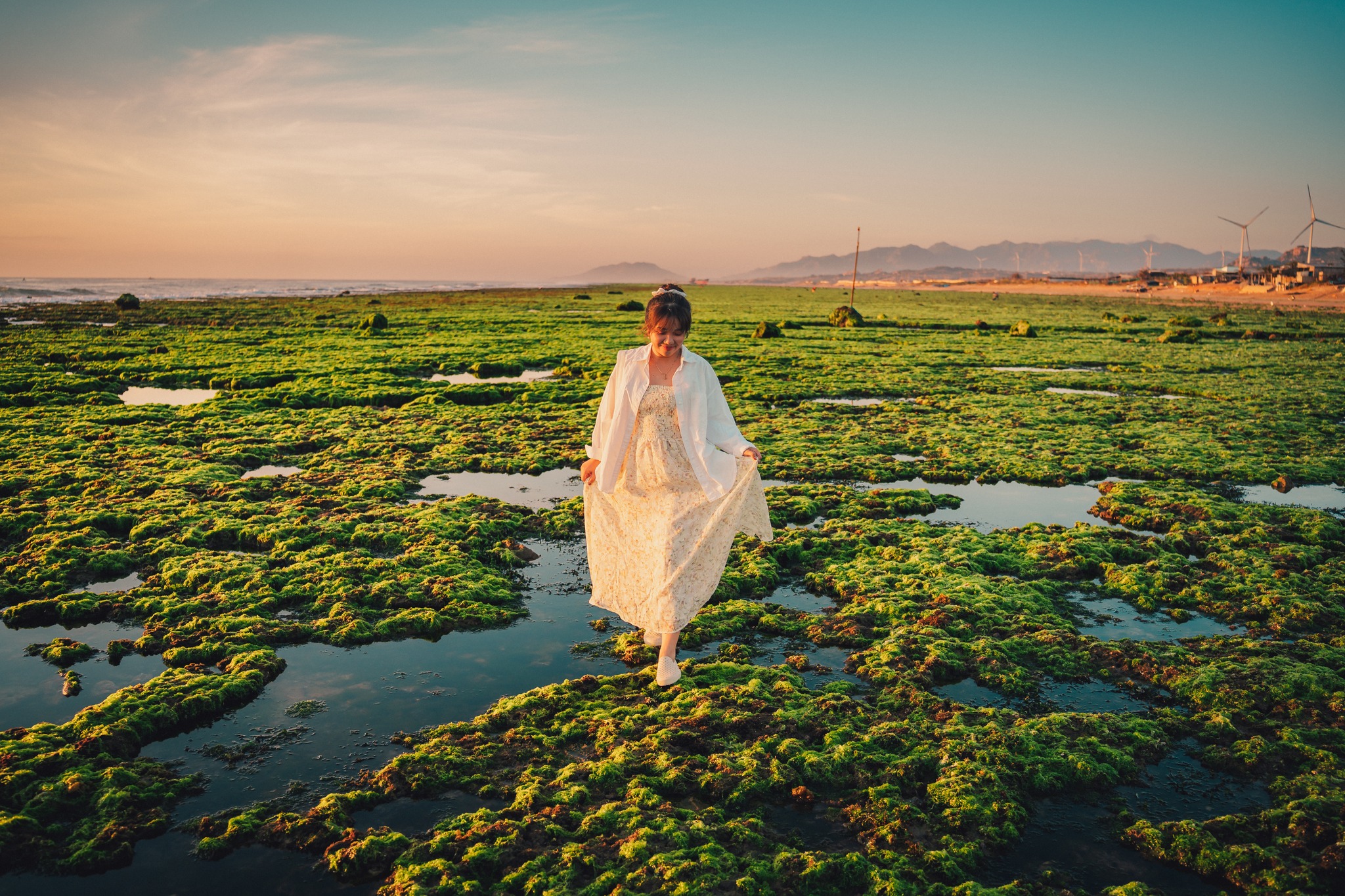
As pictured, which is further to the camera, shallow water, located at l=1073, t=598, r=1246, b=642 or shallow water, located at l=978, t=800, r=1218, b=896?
shallow water, located at l=1073, t=598, r=1246, b=642

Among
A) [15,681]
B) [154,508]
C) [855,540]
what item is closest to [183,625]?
[15,681]

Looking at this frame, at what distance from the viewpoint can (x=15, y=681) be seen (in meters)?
5.39

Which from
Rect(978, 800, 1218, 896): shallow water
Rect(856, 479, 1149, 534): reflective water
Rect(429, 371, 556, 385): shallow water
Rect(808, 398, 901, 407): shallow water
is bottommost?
Rect(978, 800, 1218, 896): shallow water

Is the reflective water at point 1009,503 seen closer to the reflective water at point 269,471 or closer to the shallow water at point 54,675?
the shallow water at point 54,675

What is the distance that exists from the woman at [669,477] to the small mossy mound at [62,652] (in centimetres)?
413

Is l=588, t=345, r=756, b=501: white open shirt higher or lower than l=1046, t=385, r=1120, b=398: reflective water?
higher

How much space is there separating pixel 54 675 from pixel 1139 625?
28.5ft

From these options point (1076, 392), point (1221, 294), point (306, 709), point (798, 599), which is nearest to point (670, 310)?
point (798, 599)

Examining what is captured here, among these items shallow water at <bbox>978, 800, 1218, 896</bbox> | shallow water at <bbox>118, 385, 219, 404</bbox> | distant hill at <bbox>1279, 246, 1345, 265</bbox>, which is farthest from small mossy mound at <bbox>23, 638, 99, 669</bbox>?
distant hill at <bbox>1279, 246, 1345, 265</bbox>

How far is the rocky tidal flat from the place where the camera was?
3812 millimetres

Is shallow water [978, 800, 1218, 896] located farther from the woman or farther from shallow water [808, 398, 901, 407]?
shallow water [808, 398, 901, 407]

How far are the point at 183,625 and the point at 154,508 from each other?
3632 millimetres

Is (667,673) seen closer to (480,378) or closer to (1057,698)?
(1057,698)

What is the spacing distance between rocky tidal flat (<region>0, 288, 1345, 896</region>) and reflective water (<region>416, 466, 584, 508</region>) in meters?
0.07
